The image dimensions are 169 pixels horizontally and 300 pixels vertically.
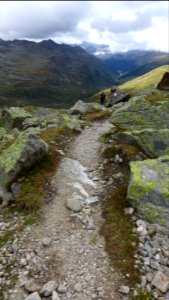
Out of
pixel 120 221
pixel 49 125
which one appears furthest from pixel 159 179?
pixel 49 125

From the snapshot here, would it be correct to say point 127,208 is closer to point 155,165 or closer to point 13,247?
point 155,165

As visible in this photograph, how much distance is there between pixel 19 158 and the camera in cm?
1938

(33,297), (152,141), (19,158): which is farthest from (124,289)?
(152,141)

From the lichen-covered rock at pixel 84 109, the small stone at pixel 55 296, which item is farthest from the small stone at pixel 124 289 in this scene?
the lichen-covered rock at pixel 84 109

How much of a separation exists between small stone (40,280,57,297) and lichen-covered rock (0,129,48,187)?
756cm

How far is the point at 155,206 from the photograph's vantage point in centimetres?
1593

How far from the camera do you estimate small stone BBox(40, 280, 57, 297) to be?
1250cm

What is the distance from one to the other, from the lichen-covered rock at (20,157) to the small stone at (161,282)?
384 inches

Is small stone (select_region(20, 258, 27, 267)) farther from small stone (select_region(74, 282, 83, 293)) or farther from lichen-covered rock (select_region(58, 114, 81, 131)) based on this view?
lichen-covered rock (select_region(58, 114, 81, 131))

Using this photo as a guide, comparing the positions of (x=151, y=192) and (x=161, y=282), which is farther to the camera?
(x=151, y=192)

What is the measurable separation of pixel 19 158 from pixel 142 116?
11474mm

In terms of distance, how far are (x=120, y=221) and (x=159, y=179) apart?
308cm

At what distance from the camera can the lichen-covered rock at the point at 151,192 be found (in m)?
15.7

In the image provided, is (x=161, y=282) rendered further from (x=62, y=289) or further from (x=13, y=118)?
(x=13, y=118)
